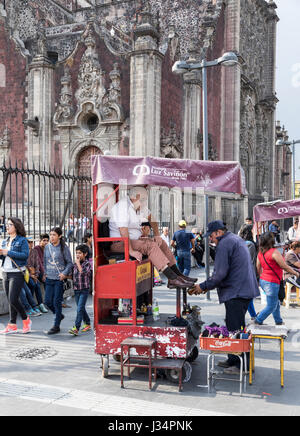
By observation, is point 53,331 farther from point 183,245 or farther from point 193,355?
point 183,245

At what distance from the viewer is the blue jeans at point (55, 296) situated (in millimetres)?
8141

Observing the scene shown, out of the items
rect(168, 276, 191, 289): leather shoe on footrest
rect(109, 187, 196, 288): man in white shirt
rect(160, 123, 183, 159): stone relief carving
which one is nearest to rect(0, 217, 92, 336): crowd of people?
rect(109, 187, 196, 288): man in white shirt

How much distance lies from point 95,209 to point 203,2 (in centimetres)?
2794

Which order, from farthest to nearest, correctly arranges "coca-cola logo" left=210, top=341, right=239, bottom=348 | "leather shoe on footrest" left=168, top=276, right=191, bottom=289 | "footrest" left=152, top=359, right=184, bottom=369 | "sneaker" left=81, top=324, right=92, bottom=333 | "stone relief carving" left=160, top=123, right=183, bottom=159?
"stone relief carving" left=160, top=123, right=183, bottom=159
"sneaker" left=81, top=324, right=92, bottom=333
"leather shoe on footrest" left=168, top=276, right=191, bottom=289
"footrest" left=152, top=359, right=184, bottom=369
"coca-cola logo" left=210, top=341, right=239, bottom=348

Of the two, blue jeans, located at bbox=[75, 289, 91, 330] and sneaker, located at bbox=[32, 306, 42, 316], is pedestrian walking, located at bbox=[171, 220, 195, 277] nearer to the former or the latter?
sneaker, located at bbox=[32, 306, 42, 316]

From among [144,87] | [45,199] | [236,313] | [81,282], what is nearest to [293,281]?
[236,313]

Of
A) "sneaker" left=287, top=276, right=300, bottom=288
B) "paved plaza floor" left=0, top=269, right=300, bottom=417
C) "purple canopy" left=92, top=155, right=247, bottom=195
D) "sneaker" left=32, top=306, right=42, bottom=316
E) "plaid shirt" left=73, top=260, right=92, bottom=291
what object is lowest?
"paved plaza floor" left=0, top=269, right=300, bottom=417

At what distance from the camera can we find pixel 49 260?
27.6 ft

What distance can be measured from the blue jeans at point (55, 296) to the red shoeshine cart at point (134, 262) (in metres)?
1.91

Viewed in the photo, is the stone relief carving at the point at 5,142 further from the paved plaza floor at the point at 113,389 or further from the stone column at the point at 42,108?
the paved plaza floor at the point at 113,389

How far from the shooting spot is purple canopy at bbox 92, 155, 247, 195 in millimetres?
5977

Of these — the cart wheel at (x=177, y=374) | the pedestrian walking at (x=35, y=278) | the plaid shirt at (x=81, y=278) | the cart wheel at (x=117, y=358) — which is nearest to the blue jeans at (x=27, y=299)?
the pedestrian walking at (x=35, y=278)

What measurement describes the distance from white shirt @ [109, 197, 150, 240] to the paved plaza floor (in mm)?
1876
